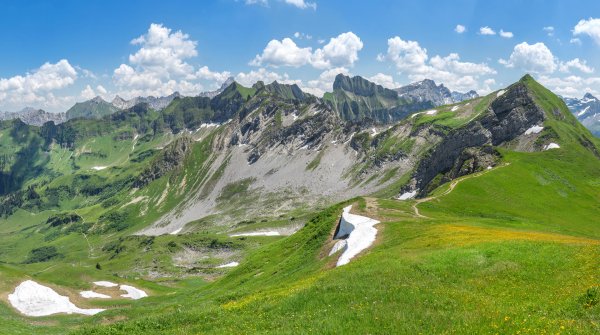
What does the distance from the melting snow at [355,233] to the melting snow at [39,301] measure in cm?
6249

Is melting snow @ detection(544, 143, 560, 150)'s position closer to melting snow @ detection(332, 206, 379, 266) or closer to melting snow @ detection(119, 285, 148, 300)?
melting snow @ detection(332, 206, 379, 266)

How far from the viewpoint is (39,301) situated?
90.0 metres

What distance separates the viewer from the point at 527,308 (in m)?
24.6

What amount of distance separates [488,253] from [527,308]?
12.4 meters

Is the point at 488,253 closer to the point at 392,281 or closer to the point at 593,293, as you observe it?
the point at 392,281

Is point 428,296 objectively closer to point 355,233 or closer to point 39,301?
point 355,233

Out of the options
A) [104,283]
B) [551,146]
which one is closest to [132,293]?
[104,283]

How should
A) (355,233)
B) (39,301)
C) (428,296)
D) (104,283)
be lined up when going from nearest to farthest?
1. (428,296)
2. (355,233)
3. (39,301)
4. (104,283)

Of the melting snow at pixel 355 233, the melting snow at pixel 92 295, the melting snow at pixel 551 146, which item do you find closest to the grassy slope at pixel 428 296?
the melting snow at pixel 355 233

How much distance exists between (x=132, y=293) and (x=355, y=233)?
285 ft

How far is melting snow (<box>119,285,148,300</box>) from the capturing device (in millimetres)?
121988

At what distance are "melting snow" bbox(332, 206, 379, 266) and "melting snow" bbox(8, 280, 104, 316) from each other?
6249 centimetres

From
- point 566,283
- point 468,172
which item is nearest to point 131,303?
point 566,283

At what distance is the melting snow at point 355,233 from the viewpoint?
5596 cm
